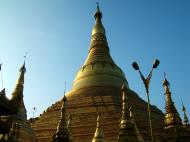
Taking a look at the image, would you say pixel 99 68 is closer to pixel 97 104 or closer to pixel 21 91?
pixel 97 104

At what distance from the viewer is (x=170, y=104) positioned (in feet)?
54.7

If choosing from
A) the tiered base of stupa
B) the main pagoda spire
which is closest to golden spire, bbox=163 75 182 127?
the tiered base of stupa

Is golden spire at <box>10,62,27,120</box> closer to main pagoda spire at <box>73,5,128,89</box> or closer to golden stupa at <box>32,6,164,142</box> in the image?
golden stupa at <box>32,6,164,142</box>

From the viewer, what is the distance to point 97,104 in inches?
1132

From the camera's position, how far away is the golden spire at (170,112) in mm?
15667

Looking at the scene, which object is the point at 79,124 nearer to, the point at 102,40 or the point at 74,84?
the point at 74,84

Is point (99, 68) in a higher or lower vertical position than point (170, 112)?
higher

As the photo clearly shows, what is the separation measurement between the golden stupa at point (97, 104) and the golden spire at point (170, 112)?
6.32 meters

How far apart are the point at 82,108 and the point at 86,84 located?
217 inches

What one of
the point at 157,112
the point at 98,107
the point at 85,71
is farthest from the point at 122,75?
the point at 98,107

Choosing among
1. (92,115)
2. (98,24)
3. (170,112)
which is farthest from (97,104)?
(98,24)

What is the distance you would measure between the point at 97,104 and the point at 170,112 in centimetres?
1300

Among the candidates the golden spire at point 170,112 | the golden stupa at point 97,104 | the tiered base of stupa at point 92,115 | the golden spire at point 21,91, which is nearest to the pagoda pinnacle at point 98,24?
the golden stupa at point 97,104

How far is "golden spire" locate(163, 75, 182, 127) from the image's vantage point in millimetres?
15667
